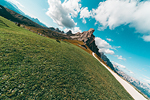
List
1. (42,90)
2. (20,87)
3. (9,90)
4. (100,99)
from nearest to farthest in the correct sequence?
(9,90)
(20,87)
(42,90)
(100,99)

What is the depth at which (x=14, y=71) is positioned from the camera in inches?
340

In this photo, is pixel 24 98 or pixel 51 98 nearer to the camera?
pixel 24 98

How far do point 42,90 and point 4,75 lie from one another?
196 inches

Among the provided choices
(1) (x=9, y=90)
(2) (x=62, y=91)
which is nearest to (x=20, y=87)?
(1) (x=9, y=90)

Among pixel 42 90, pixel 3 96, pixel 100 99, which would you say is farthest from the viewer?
pixel 100 99

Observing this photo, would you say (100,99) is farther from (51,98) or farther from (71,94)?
(51,98)

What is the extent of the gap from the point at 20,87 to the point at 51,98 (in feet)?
13.0

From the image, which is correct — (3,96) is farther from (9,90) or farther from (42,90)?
(42,90)

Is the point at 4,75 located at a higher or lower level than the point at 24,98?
higher

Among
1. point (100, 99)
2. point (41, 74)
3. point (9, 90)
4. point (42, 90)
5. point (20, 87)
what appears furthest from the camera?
point (100, 99)

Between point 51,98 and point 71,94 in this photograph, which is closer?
point 51,98

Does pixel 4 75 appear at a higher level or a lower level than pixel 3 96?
higher

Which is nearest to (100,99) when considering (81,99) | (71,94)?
(81,99)

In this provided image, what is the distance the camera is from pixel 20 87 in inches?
294
